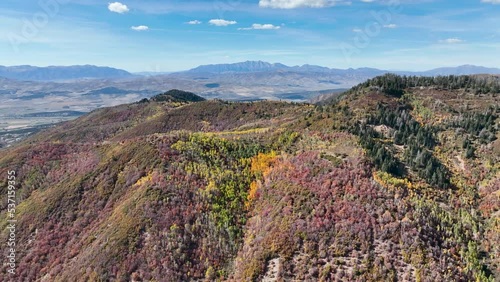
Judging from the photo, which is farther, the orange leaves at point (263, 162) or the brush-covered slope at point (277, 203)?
the orange leaves at point (263, 162)

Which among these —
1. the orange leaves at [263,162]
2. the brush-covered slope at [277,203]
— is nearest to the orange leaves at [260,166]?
Result: the orange leaves at [263,162]

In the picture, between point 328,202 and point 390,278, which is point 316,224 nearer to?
point 328,202

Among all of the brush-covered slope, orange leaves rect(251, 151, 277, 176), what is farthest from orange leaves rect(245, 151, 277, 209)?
the brush-covered slope

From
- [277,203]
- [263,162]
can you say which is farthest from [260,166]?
[277,203]

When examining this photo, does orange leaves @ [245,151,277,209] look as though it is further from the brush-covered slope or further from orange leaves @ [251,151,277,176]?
the brush-covered slope

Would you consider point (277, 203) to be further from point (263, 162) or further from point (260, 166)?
point (263, 162)

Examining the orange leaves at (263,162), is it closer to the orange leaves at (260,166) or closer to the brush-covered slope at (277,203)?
the orange leaves at (260,166)

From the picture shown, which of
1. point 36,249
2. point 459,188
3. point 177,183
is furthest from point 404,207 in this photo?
point 36,249

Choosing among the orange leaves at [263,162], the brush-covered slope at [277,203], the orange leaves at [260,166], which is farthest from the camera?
the orange leaves at [263,162]
